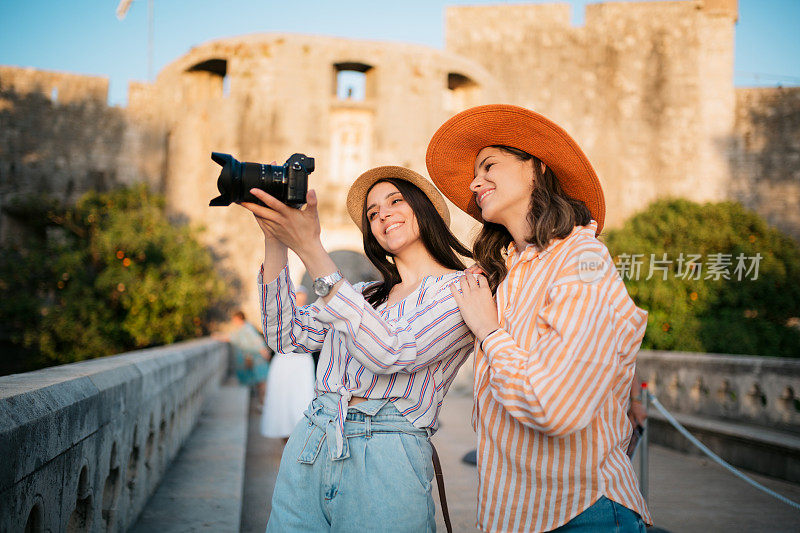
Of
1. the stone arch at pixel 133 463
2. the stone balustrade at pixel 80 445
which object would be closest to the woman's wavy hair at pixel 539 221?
the stone balustrade at pixel 80 445

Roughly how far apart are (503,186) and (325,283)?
52 cm

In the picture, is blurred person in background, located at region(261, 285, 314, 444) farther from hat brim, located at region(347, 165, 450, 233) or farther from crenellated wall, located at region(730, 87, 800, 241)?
crenellated wall, located at region(730, 87, 800, 241)

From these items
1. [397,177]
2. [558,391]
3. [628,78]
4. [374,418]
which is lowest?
[374,418]

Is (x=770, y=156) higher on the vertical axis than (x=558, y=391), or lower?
higher

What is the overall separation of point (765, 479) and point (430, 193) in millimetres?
4400

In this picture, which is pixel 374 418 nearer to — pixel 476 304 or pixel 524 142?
pixel 476 304

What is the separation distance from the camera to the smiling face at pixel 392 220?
74.9 inches

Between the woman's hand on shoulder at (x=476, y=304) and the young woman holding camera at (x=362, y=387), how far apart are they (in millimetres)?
79

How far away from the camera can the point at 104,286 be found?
12461 millimetres

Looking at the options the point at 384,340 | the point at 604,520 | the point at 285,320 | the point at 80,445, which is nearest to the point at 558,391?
the point at 604,520

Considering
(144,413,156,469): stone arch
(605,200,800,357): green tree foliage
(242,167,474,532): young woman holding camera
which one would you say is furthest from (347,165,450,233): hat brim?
(605,200,800,357): green tree foliage

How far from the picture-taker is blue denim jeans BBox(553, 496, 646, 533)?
53.7 inches

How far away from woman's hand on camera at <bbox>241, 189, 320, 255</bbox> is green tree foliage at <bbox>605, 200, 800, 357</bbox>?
11.2m

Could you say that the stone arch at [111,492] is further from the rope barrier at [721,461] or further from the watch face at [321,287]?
the rope barrier at [721,461]
